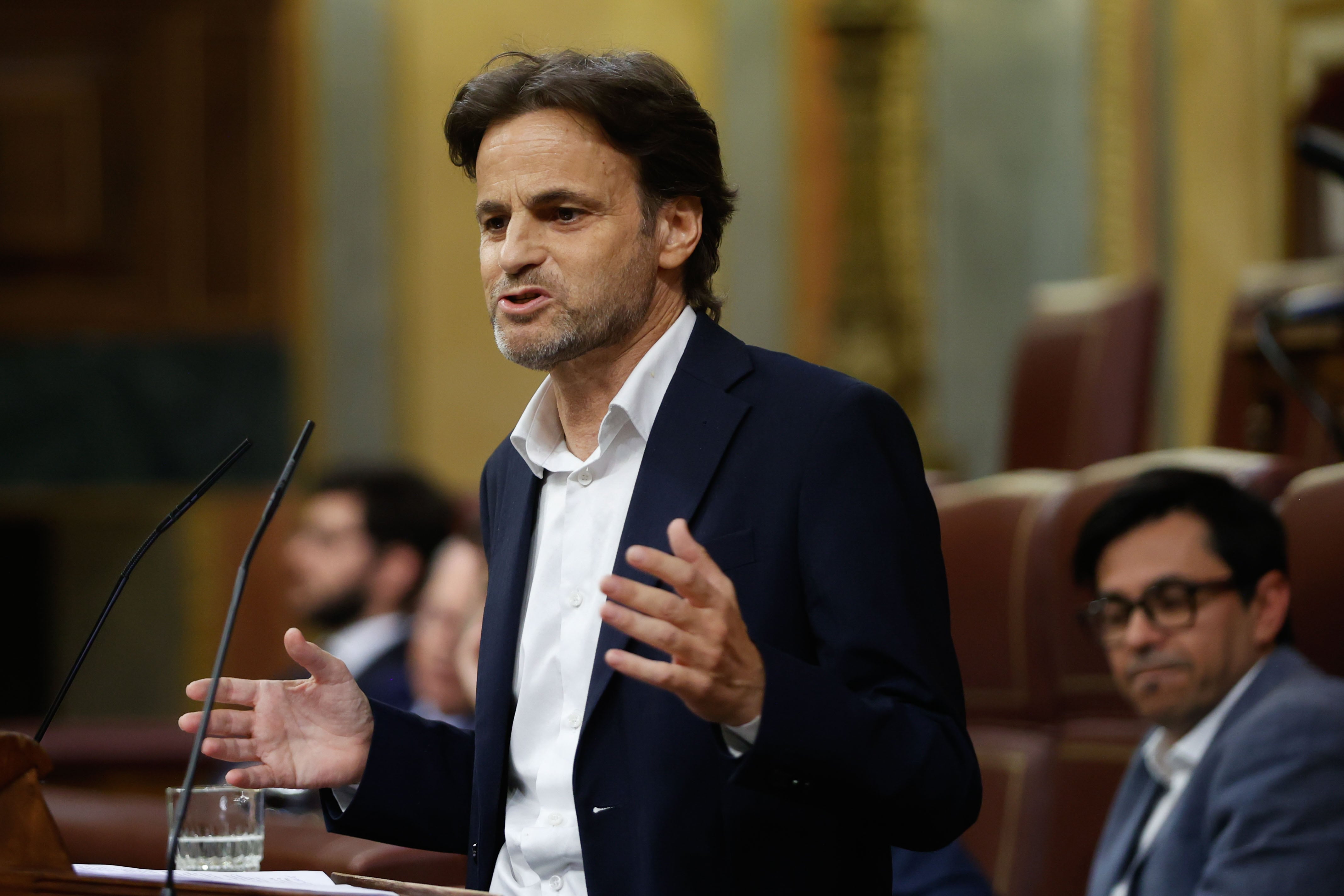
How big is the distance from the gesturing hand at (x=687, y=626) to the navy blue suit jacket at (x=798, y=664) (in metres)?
0.08

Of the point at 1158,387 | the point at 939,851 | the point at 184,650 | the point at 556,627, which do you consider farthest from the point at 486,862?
the point at 184,650

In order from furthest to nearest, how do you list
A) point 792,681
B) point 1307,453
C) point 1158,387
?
point 1158,387 → point 1307,453 → point 792,681

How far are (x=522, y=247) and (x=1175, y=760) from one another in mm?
1381

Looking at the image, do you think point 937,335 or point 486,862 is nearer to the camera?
point 486,862

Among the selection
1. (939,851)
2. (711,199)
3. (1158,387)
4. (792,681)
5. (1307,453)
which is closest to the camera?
(792,681)

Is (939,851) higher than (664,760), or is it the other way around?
(664,760)

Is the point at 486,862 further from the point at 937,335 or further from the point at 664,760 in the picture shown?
the point at 937,335

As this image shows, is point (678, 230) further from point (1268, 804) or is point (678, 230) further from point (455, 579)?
point (455, 579)

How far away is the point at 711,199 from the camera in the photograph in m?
1.63

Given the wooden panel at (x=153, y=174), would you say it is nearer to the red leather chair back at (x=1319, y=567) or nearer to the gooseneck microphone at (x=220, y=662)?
the red leather chair back at (x=1319, y=567)

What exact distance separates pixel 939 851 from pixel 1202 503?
0.63 meters

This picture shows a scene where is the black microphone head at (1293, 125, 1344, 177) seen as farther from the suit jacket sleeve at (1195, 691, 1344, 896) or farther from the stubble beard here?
the stubble beard

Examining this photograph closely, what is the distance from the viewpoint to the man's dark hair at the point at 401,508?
429 cm

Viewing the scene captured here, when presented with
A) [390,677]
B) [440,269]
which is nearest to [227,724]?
[390,677]
